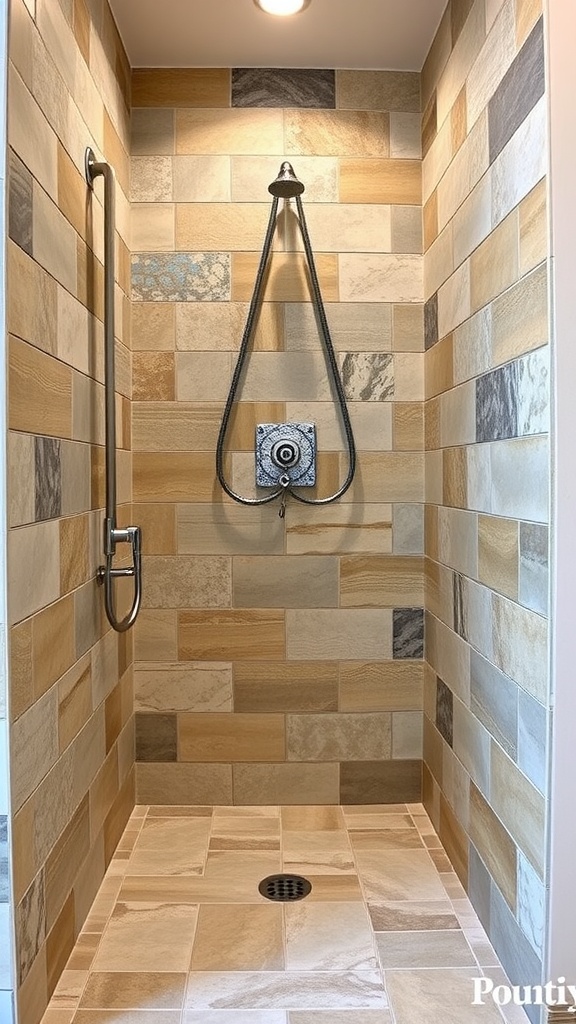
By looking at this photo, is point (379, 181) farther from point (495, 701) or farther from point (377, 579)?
point (495, 701)

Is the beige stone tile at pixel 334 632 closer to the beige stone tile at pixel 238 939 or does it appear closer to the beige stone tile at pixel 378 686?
the beige stone tile at pixel 378 686

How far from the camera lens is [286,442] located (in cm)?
218

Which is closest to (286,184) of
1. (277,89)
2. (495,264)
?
(277,89)

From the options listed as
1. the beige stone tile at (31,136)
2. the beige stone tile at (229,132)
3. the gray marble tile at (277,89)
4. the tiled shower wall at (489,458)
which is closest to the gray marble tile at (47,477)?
the beige stone tile at (31,136)

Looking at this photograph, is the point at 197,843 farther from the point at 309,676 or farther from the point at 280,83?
the point at 280,83

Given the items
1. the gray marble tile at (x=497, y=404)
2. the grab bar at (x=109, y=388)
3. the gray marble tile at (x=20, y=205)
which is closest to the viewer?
the gray marble tile at (x=20, y=205)

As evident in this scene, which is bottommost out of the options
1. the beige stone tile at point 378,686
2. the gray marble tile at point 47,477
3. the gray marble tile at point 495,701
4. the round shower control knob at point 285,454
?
the beige stone tile at point 378,686

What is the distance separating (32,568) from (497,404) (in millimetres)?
925

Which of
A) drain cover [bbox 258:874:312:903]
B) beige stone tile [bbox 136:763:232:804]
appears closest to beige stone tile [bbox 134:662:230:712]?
beige stone tile [bbox 136:763:232:804]

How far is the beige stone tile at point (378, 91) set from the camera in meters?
2.21

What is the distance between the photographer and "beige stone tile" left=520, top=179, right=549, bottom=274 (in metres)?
1.27

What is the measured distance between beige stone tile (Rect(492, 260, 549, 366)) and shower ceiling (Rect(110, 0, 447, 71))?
3.20 ft

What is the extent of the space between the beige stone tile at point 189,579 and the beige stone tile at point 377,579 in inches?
13.4

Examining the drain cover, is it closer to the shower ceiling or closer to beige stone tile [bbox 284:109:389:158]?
beige stone tile [bbox 284:109:389:158]
